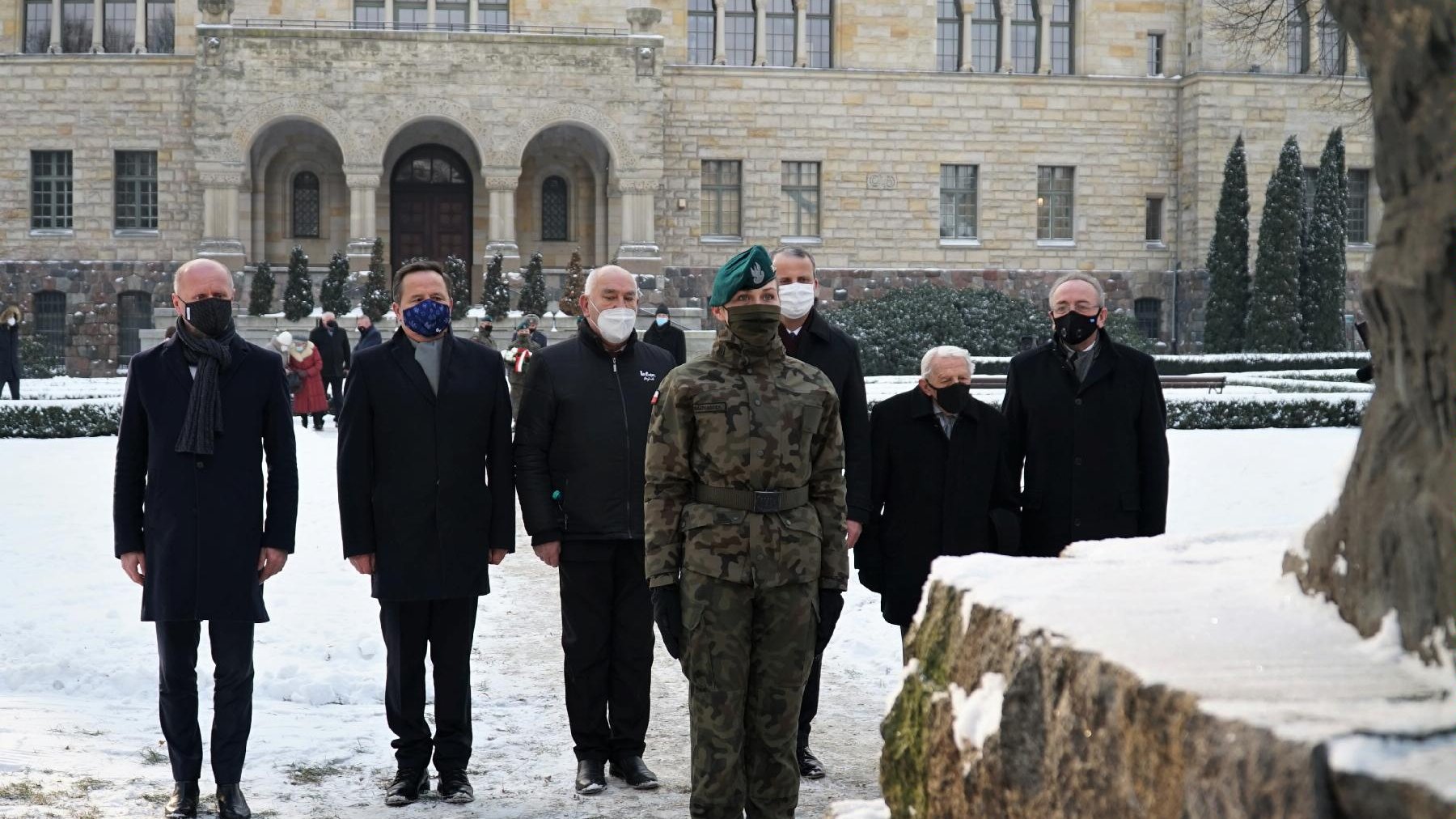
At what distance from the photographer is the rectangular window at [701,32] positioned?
114 feet

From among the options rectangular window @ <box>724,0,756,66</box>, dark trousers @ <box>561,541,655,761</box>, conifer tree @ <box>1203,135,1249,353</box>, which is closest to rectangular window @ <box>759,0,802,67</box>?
rectangular window @ <box>724,0,756,66</box>

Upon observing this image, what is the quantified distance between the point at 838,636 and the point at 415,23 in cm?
2811

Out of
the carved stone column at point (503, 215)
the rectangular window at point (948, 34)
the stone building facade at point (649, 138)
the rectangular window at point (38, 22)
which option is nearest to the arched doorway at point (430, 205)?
the stone building facade at point (649, 138)

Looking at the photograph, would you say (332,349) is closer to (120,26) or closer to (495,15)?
(495,15)

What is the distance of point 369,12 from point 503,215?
6.02 meters

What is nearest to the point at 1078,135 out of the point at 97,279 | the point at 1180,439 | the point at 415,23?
the point at 415,23

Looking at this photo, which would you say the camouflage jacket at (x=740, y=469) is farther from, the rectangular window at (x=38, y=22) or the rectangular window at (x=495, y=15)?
A: the rectangular window at (x=38, y=22)

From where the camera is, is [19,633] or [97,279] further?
[97,279]

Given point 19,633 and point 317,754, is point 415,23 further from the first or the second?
point 317,754

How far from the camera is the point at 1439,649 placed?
2.45 meters

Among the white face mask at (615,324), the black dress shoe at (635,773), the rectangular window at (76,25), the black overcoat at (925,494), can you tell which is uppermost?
the rectangular window at (76,25)

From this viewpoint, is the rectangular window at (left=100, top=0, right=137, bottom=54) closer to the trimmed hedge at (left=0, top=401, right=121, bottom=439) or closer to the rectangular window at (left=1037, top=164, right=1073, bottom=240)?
the trimmed hedge at (left=0, top=401, right=121, bottom=439)

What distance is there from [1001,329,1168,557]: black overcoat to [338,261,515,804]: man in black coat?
2.22 metres

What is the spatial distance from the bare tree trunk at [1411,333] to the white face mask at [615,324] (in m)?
3.94
